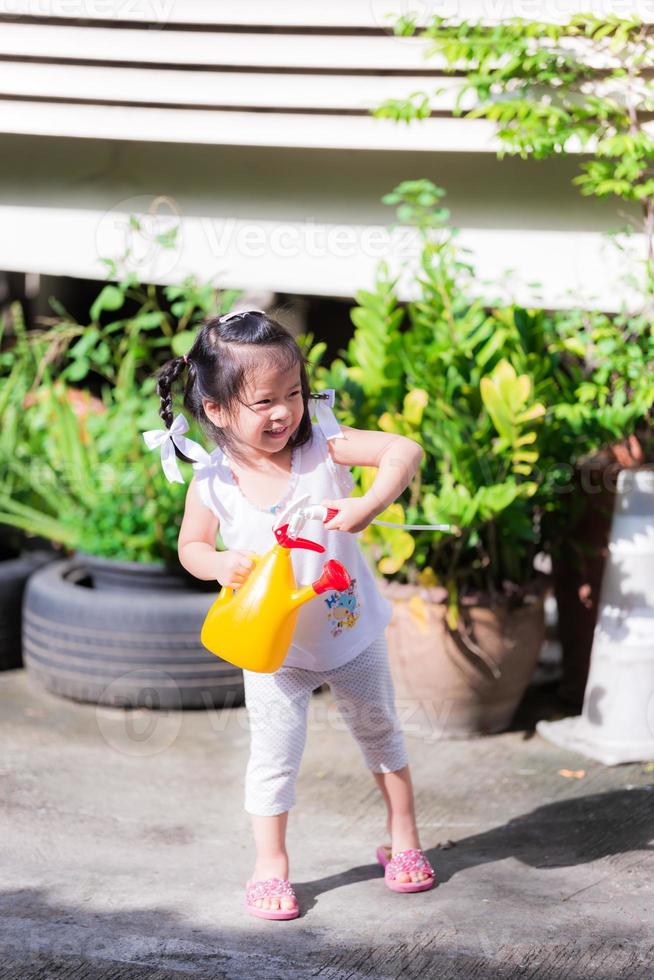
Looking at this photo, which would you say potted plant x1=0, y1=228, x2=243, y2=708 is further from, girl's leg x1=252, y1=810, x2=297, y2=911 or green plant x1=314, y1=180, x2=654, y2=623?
girl's leg x1=252, y1=810, x2=297, y2=911

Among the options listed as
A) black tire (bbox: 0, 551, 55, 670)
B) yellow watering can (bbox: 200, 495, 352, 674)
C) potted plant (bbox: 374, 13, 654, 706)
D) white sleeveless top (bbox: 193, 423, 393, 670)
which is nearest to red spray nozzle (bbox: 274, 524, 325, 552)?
yellow watering can (bbox: 200, 495, 352, 674)

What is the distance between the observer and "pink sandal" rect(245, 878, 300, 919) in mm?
2709

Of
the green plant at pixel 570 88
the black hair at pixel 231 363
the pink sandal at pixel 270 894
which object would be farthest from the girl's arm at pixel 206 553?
the green plant at pixel 570 88

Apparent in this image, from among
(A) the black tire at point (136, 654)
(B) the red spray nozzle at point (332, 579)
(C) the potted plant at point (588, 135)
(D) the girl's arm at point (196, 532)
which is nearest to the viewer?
(B) the red spray nozzle at point (332, 579)

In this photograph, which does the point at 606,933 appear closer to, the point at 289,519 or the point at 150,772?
the point at 289,519

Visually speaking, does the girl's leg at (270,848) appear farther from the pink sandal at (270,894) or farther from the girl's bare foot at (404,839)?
the girl's bare foot at (404,839)

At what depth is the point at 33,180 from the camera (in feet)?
16.6

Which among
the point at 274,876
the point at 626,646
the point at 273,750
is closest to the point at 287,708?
the point at 273,750

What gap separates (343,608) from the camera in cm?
274

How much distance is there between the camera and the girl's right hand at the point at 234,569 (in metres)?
2.53

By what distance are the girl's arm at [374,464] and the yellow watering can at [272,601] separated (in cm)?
5

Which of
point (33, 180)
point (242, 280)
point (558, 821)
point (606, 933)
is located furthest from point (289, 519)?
point (33, 180)

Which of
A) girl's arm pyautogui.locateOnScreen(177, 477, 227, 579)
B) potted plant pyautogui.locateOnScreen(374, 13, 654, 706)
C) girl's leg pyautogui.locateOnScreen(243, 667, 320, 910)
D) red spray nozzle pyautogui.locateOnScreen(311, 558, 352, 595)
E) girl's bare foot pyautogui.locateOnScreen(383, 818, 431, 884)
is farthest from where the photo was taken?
potted plant pyautogui.locateOnScreen(374, 13, 654, 706)

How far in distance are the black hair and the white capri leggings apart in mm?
505
